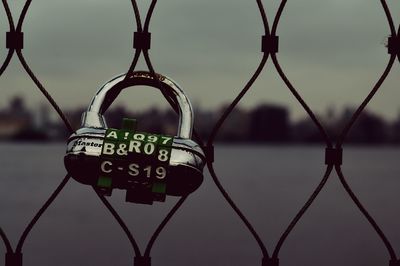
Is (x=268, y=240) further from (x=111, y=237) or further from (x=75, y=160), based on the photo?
(x=75, y=160)

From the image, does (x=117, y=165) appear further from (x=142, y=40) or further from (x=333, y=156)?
(x=333, y=156)

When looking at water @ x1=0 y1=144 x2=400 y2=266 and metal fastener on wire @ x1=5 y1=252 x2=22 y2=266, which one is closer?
metal fastener on wire @ x1=5 y1=252 x2=22 y2=266

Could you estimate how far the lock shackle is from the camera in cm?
191

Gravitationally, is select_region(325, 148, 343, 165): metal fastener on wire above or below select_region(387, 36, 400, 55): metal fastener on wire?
below

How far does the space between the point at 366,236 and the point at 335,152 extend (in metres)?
36.7

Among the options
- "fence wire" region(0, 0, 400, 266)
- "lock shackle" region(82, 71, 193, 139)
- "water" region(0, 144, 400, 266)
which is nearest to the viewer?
"lock shackle" region(82, 71, 193, 139)

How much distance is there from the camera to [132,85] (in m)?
2.05

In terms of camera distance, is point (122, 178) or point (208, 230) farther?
point (208, 230)

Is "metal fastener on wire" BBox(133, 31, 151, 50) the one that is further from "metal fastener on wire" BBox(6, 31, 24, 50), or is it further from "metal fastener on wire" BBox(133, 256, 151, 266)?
"metal fastener on wire" BBox(133, 256, 151, 266)

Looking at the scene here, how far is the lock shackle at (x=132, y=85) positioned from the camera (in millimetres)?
1910

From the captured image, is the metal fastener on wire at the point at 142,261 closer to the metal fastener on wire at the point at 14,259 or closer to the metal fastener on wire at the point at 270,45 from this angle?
the metal fastener on wire at the point at 14,259

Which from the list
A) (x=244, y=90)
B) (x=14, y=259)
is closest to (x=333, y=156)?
(x=244, y=90)

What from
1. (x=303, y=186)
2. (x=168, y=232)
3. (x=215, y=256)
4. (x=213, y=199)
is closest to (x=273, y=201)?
(x=213, y=199)

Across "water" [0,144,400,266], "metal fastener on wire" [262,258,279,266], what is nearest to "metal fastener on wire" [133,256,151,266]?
"metal fastener on wire" [262,258,279,266]
